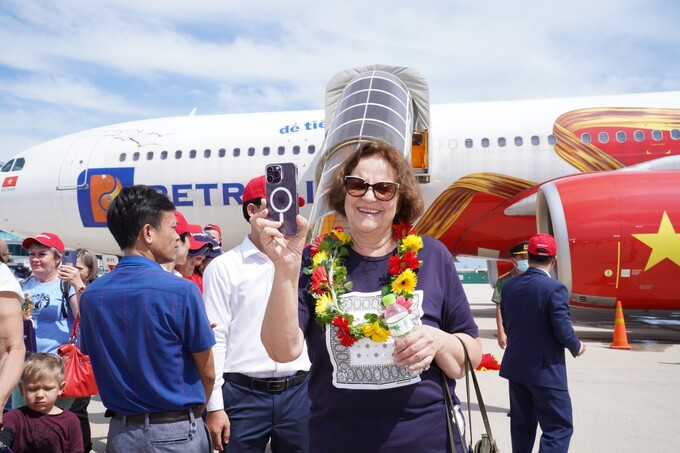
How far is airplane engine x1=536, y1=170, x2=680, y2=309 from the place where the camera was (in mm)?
8805

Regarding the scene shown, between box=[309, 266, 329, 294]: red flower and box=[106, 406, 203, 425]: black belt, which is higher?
box=[309, 266, 329, 294]: red flower

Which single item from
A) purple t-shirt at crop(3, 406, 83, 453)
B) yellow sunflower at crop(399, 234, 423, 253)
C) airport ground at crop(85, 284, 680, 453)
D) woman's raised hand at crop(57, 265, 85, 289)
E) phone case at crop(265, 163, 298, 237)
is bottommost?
airport ground at crop(85, 284, 680, 453)

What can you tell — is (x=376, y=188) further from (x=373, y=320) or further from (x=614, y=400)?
(x=614, y=400)

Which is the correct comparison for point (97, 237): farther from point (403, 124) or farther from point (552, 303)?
point (552, 303)

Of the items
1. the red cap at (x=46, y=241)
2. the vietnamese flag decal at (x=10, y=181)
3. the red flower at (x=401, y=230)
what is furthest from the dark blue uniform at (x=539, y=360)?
the vietnamese flag decal at (x=10, y=181)

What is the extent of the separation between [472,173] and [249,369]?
9.16 meters

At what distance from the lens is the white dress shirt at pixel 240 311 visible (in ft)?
9.89

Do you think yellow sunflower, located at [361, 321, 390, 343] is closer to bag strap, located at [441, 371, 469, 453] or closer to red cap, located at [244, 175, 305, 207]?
bag strap, located at [441, 371, 469, 453]

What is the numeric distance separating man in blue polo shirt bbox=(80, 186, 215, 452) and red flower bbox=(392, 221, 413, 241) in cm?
83

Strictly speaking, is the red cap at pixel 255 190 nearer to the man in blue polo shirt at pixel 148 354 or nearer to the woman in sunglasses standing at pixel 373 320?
the man in blue polo shirt at pixel 148 354

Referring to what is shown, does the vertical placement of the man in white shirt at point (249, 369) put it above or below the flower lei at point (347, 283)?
below

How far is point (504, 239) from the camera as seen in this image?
11.6 meters

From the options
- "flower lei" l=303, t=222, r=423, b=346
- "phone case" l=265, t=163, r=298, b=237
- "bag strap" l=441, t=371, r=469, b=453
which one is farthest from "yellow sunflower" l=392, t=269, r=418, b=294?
"phone case" l=265, t=163, r=298, b=237

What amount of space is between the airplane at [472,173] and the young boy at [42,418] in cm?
514
